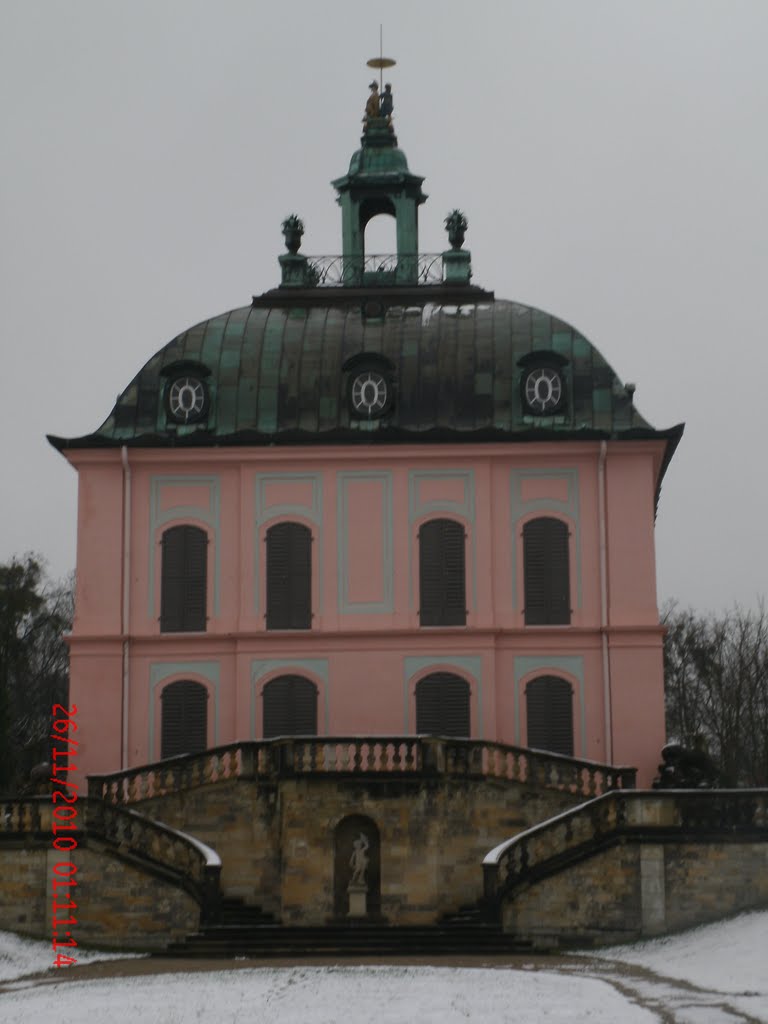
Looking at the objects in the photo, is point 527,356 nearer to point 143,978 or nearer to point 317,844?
point 317,844

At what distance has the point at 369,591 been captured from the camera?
44844mm

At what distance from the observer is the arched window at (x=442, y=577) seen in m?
44.7

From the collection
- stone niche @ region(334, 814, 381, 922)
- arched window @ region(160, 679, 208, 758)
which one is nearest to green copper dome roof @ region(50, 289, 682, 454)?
arched window @ region(160, 679, 208, 758)

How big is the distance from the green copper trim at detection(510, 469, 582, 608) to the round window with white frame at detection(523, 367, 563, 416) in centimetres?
126

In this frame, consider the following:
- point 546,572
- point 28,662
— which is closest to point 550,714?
point 546,572

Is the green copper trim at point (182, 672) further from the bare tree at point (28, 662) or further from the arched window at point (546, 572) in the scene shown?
the bare tree at point (28, 662)

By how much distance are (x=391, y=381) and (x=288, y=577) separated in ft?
14.5

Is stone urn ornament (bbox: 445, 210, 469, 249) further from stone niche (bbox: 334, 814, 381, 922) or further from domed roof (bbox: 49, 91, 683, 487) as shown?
stone niche (bbox: 334, 814, 381, 922)

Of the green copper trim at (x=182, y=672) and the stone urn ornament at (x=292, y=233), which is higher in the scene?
the stone urn ornament at (x=292, y=233)

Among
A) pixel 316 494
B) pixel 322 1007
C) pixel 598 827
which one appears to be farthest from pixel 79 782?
pixel 322 1007

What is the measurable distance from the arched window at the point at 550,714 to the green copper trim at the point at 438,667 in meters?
0.99

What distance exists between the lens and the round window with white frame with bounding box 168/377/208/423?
45.9m

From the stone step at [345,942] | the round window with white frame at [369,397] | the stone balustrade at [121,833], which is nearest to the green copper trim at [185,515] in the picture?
the round window with white frame at [369,397]

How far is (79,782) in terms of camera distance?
43.9 m
